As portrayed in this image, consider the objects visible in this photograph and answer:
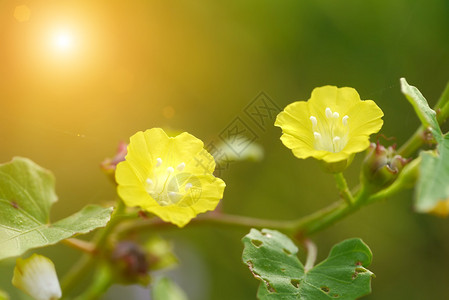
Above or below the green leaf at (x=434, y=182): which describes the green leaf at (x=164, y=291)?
below

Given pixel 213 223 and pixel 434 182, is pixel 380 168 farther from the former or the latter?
pixel 213 223

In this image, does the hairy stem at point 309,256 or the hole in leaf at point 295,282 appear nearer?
the hole in leaf at point 295,282

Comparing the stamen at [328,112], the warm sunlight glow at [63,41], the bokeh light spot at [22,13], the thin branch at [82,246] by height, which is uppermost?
the bokeh light spot at [22,13]

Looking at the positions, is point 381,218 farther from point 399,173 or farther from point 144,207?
point 144,207

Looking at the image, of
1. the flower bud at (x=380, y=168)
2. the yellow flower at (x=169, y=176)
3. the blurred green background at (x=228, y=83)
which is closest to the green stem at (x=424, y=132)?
the flower bud at (x=380, y=168)

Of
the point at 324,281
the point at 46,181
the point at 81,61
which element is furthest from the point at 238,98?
the point at 324,281

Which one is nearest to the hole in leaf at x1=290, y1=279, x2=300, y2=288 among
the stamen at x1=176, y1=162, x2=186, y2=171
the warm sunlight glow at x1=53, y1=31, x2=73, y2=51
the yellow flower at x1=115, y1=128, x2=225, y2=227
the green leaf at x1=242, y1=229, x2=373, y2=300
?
the green leaf at x1=242, y1=229, x2=373, y2=300

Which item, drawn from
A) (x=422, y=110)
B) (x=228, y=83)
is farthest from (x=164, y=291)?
(x=228, y=83)

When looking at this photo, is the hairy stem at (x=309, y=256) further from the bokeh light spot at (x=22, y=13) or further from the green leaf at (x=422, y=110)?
the bokeh light spot at (x=22, y=13)
